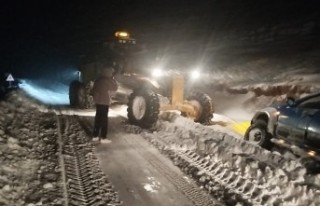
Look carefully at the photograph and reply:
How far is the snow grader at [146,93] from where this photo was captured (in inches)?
400

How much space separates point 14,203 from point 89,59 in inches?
378

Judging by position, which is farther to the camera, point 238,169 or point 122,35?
point 122,35

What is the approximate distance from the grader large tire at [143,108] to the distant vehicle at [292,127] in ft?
8.08

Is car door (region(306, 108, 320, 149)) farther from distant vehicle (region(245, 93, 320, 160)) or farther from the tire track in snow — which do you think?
the tire track in snow

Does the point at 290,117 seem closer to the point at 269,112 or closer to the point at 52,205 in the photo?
the point at 269,112

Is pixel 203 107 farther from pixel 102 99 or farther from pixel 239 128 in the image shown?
pixel 102 99

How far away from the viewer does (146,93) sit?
10141mm

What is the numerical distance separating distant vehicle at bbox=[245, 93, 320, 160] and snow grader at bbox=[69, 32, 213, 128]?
2348mm

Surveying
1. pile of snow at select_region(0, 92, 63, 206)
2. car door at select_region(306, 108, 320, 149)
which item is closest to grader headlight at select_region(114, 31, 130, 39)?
pile of snow at select_region(0, 92, 63, 206)

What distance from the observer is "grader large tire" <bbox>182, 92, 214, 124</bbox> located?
441 inches

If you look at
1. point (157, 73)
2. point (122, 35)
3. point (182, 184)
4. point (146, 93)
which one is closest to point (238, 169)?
point (182, 184)

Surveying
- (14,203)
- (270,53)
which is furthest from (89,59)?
(270,53)

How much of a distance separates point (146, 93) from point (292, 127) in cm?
397

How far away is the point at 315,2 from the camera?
3903cm
